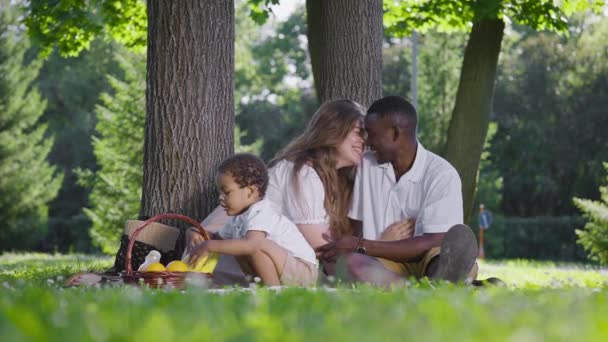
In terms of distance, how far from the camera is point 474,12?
39.1 ft

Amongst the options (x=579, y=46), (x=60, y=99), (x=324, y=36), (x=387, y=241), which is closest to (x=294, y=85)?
(x=60, y=99)

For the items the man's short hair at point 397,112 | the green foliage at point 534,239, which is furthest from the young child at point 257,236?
the green foliage at point 534,239

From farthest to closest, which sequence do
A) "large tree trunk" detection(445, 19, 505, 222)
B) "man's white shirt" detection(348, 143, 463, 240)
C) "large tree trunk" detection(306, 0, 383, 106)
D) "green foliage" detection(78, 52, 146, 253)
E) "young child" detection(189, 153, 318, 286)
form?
"green foliage" detection(78, 52, 146, 253)
"large tree trunk" detection(445, 19, 505, 222)
"large tree trunk" detection(306, 0, 383, 106)
"man's white shirt" detection(348, 143, 463, 240)
"young child" detection(189, 153, 318, 286)

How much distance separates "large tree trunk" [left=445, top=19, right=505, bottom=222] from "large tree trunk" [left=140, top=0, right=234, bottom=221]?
4.77 m

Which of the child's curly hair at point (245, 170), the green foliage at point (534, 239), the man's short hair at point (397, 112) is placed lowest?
the green foliage at point (534, 239)

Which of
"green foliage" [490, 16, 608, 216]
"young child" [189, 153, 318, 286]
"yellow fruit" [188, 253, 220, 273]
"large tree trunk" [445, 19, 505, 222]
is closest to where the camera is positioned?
"young child" [189, 153, 318, 286]

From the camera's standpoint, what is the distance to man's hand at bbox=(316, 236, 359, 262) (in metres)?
6.16

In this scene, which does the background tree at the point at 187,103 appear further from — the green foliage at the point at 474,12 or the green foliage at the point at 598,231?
the green foliage at the point at 598,231

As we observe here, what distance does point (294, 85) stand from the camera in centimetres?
4153

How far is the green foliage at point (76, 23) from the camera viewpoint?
44.3 ft

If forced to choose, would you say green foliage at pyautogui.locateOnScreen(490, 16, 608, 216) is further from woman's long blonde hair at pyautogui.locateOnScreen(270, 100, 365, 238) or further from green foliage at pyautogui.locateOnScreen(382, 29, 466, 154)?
woman's long blonde hair at pyautogui.locateOnScreen(270, 100, 365, 238)

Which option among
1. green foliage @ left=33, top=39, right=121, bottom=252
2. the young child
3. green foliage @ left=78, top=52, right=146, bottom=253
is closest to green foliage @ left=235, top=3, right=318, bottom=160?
green foliage @ left=33, top=39, right=121, bottom=252

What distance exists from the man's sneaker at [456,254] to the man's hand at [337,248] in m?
0.70

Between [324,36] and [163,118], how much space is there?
6.93 ft
